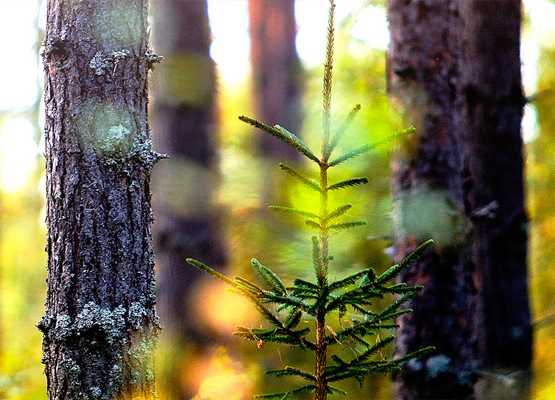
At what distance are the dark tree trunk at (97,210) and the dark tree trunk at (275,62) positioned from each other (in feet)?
22.6

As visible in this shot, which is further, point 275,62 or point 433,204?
point 275,62

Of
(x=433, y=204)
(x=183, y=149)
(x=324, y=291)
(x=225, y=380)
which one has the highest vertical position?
(x=183, y=149)

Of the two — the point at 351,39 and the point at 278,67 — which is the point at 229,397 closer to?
the point at 351,39

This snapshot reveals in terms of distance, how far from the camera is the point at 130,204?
1.92 metres

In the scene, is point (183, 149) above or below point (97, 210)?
above

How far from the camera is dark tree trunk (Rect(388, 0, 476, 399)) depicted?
325cm

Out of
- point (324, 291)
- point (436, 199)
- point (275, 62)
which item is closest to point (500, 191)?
point (436, 199)

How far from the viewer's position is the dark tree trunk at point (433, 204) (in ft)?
10.7

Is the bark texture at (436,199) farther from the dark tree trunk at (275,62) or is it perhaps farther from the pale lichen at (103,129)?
the dark tree trunk at (275,62)

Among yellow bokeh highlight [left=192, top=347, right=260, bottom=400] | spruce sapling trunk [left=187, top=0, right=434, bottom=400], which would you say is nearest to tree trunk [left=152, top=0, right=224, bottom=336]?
yellow bokeh highlight [left=192, top=347, right=260, bottom=400]

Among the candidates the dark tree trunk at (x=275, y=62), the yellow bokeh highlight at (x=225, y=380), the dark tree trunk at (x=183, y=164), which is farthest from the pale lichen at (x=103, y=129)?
the dark tree trunk at (x=275, y=62)

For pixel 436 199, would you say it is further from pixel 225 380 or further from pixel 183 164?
pixel 183 164

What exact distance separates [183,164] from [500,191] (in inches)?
141

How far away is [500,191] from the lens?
4.56 metres
